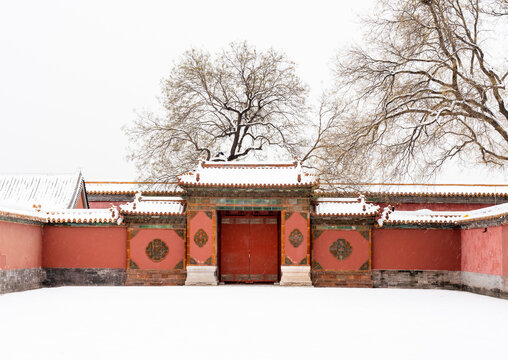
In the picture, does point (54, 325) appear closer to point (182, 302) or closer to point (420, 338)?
point (182, 302)

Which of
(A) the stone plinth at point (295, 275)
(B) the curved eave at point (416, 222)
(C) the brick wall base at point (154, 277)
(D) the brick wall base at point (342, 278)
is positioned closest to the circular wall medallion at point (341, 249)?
(D) the brick wall base at point (342, 278)

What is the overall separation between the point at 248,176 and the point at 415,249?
5.70 meters

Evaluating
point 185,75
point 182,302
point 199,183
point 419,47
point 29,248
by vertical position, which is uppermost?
point 185,75

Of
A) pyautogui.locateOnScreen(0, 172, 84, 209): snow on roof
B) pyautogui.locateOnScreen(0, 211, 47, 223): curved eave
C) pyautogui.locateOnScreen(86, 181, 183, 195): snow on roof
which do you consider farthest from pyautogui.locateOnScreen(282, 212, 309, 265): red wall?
pyautogui.locateOnScreen(0, 172, 84, 209): snow on roof

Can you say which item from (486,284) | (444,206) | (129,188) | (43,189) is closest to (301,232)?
(486,284)

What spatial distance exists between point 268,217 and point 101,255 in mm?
5481

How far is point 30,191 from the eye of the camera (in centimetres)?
2208

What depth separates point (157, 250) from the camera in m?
18.8

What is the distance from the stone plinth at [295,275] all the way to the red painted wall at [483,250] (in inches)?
187

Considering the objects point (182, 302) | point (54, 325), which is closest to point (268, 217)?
point (182, 302)

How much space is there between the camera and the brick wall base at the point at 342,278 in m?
18.6

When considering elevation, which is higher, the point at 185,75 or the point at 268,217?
the point at 185,75

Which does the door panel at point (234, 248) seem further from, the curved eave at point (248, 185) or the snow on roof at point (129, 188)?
Answer: the snow on roof at point (129, 188)

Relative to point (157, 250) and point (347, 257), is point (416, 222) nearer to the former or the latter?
point (347, 257)
